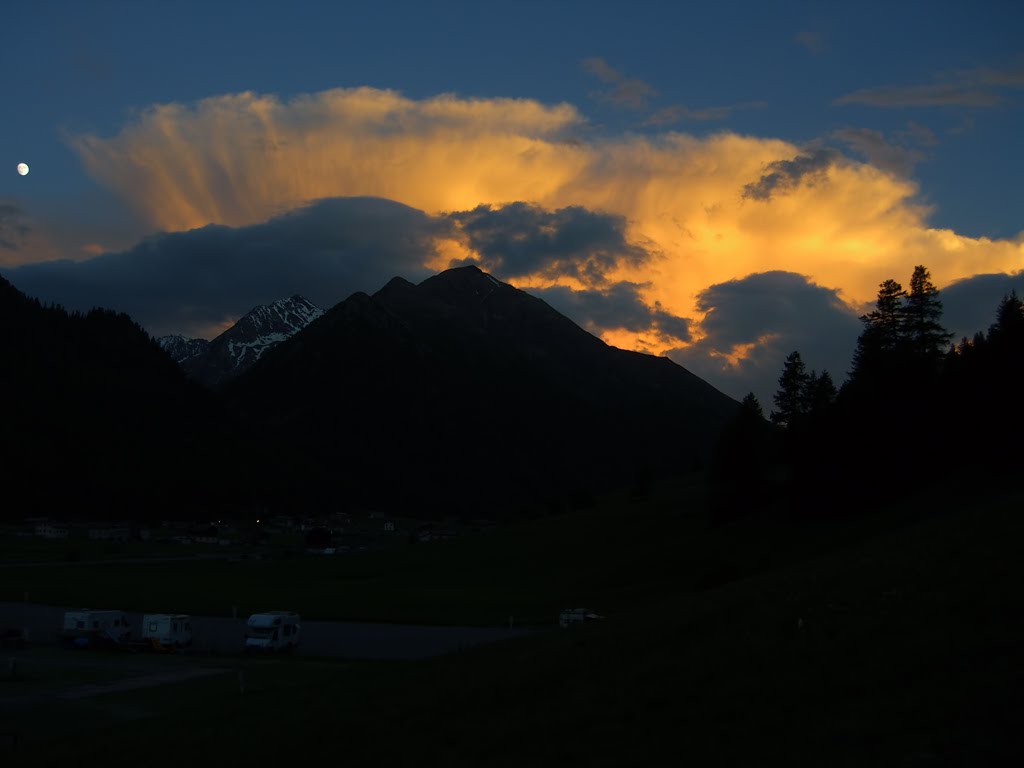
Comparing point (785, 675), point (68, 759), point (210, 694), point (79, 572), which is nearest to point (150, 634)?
point (210, 694)

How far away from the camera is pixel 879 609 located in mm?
19156

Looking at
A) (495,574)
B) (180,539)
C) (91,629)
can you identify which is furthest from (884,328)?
(180,539)

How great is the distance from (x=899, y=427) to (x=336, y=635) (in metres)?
39.5

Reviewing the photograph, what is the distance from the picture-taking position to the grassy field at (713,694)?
47.4 feet

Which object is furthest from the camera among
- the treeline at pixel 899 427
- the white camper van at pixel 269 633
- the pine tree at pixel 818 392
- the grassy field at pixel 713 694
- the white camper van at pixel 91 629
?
the pine tree at pixel 818 392

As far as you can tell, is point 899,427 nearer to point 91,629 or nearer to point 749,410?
point 749,410

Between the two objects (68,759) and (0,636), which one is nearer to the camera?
(68,759)

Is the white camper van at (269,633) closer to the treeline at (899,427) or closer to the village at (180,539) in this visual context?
the treeline at (899,427)

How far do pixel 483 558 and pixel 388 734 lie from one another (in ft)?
269

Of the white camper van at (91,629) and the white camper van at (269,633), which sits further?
the white camper van at (91,629)

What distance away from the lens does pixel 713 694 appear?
17.1 metres

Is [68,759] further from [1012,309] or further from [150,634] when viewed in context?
[1012,309]

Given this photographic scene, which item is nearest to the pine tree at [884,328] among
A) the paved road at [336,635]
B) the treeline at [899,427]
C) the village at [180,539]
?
the treeline at [899,427]

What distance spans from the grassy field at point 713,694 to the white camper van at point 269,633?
13271 mm
